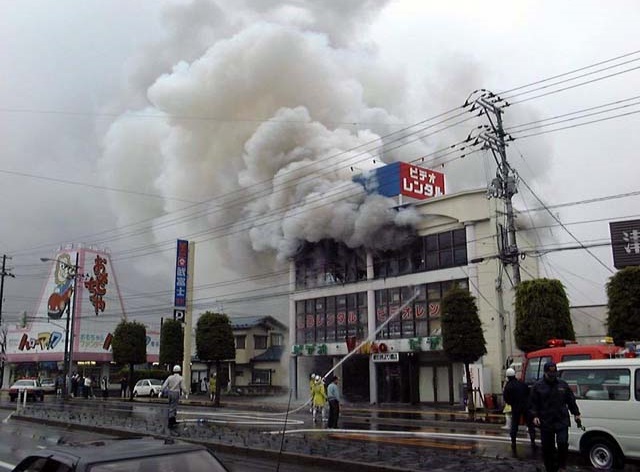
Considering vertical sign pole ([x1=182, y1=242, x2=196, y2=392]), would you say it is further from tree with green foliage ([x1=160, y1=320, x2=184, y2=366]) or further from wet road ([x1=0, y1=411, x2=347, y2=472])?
wet road ([x1=0, y1=411, x2=347, y2=472])

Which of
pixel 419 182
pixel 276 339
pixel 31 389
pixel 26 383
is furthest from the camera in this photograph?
pixel 276 339

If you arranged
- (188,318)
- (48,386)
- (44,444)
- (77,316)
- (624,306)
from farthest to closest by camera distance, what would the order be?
(77,316), (48,386), (188,318), (624,306), (44,444)

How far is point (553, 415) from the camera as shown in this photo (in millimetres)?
8969

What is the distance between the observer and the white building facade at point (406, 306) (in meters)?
30.8

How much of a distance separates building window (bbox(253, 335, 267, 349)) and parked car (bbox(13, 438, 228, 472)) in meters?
48.2

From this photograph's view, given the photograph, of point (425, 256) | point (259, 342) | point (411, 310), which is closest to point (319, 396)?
point (411, 310)

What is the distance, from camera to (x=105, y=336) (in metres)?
61.3

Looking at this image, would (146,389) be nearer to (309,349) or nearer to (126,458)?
(309,349)

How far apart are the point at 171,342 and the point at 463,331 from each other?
23590 mm

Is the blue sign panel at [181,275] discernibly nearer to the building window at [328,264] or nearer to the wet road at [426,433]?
the building window at [328,264]

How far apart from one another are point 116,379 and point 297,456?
57213 millimetres

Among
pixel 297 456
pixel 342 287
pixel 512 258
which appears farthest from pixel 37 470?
pixel 342 287

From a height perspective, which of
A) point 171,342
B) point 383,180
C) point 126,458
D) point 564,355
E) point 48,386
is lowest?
point 48,386

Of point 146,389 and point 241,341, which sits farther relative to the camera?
point 241,341
